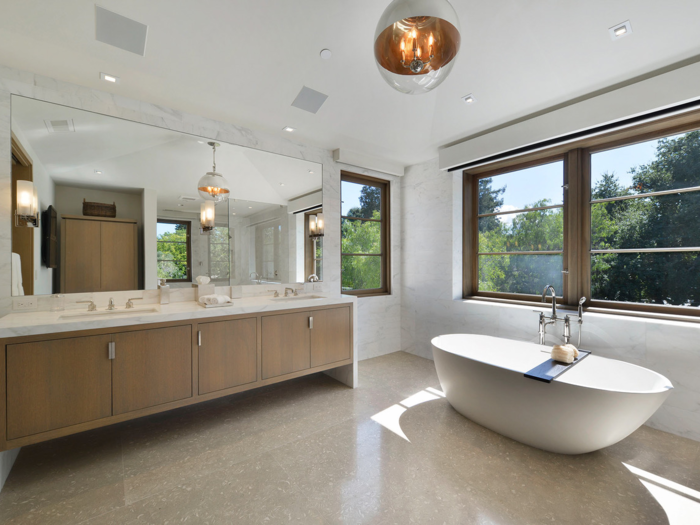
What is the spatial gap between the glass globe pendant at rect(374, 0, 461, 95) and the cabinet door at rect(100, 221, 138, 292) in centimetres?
229

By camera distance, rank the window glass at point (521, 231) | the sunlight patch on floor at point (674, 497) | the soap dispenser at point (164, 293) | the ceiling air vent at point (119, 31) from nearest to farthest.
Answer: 1. the sunlight patch on floor at point (674, 497)
2. the ceiling air vent at point (119, 31)
3. the soap dispenser at point (164, 293)
4. the window glass at point (521, 231)

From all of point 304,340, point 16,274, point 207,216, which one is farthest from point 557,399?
point 16,274

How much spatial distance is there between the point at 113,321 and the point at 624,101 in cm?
386

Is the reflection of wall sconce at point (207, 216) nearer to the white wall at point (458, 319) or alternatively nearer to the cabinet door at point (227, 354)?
the cabinet door at point (227, 354)

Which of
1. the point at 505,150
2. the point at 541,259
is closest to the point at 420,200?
the point at 505,150

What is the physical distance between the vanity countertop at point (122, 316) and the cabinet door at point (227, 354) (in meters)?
0.10

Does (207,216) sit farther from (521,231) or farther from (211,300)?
(521,231)

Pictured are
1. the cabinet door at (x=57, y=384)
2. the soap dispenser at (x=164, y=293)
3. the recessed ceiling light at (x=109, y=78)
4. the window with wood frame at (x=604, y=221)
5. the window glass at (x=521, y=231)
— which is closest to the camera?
the cabinet door at (x=57, y=384)

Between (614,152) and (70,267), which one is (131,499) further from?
(614,152)

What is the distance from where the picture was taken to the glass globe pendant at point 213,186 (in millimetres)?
2967

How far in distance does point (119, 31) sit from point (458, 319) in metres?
3.83

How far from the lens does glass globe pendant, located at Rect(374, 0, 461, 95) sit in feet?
4.15

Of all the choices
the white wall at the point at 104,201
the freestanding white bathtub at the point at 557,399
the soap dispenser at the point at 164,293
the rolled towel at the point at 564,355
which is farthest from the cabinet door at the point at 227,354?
the rolled towel at the point at 564,355

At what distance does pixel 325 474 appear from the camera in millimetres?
1964
